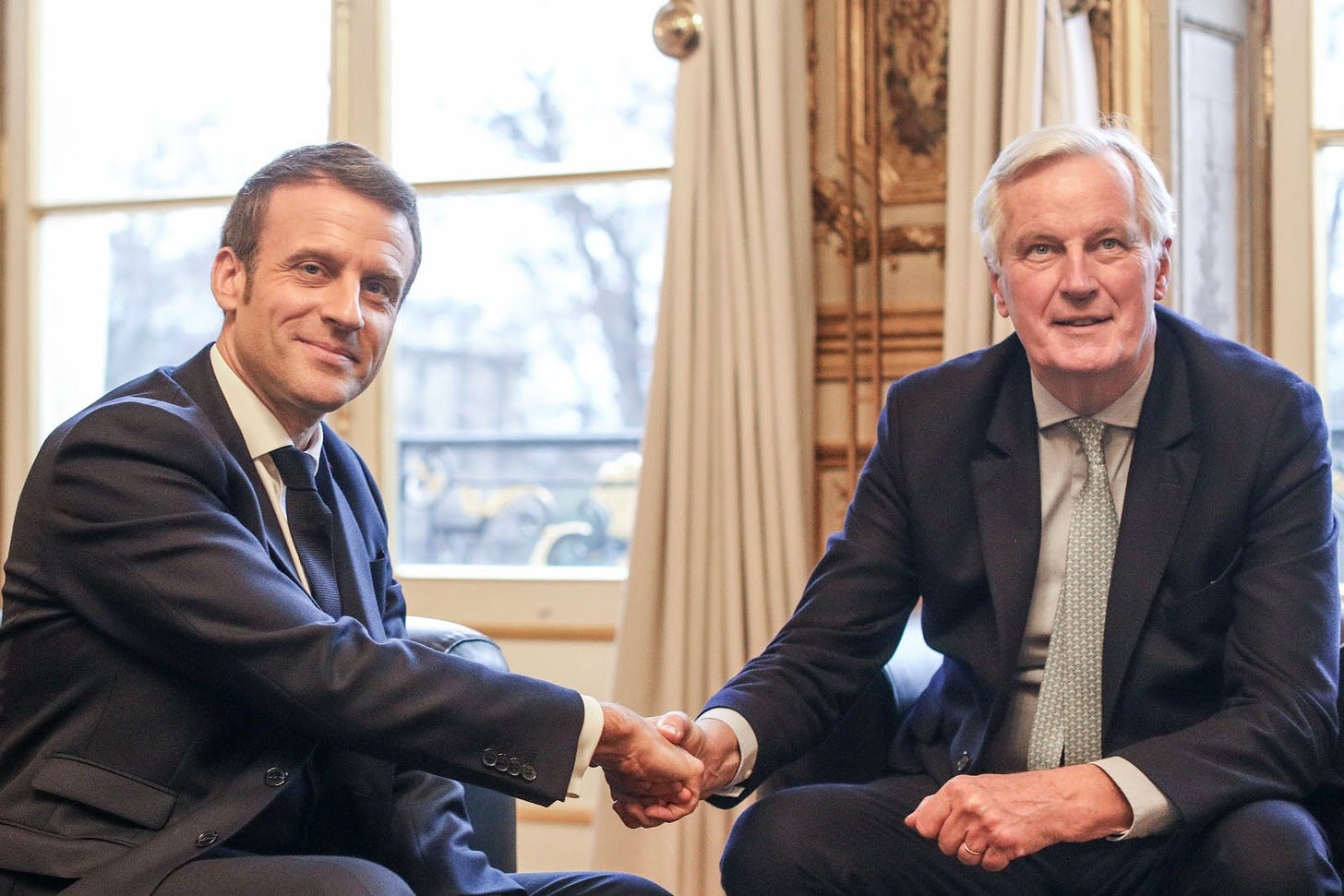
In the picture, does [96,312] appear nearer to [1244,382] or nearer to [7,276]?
[7,276]

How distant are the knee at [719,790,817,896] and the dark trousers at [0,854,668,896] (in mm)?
447

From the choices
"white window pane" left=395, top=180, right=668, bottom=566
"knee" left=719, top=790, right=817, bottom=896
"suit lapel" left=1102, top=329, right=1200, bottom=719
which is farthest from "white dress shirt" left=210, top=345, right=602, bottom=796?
"white window pane" left=395, top=180, right=668, bottom=566

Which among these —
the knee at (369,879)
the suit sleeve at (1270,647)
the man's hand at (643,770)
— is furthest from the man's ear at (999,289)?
the knee at (369,879)

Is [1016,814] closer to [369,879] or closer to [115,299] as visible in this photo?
[369,879]

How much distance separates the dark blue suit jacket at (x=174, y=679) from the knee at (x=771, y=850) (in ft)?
0.94

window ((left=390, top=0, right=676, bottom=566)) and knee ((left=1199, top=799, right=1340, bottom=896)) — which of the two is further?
window ((left=390, top=0, right=676, bottom=566))

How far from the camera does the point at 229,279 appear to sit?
5.87 feet

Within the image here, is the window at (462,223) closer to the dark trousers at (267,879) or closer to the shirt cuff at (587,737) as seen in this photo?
the shirt cuff at (587,737)

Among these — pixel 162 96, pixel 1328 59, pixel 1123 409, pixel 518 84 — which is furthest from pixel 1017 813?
pixel 162 96

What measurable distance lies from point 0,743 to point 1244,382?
1.60m

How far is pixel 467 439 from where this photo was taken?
3.73 m

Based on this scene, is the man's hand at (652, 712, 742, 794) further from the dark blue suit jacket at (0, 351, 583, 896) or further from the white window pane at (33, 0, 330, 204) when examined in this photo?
the white window pane at (33, 0, 330, 204)

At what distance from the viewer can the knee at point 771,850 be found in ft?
5.69

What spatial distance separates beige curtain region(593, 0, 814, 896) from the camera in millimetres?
3027
